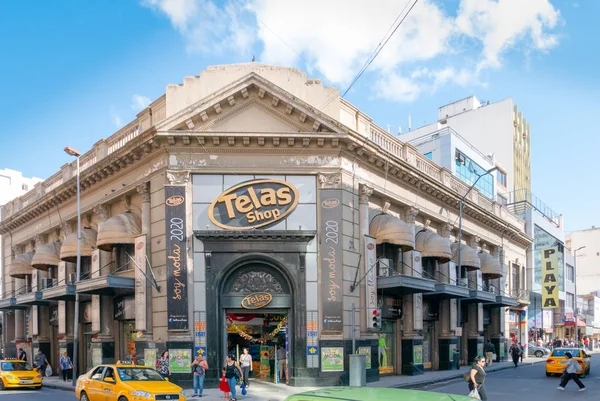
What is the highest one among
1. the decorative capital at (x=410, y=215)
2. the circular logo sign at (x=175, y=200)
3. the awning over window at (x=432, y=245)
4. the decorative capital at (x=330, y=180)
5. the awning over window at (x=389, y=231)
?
the decorative capital at (x=330, y=180)

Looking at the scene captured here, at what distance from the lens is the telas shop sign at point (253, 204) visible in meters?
27.0

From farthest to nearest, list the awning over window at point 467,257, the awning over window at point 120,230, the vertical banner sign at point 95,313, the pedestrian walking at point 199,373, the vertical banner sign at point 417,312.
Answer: the awning over window at point 467,257 < the vertical banner sign at point 417,312 < the vertical banner sign at point 95,313 < the awning over window at point 120,230 < the pedestrian walking at point 199,373

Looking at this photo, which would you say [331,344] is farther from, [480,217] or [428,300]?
[480,217]

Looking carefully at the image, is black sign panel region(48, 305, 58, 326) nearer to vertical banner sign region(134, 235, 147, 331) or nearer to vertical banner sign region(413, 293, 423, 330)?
vertical banner sign region(134, 235, 147, 331)

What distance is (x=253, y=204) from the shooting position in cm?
2717

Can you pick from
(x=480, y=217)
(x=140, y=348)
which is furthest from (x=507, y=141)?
(x=140, y=348)

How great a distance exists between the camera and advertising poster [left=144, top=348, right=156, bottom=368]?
2678 cm

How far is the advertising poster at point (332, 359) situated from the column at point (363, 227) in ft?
7.40

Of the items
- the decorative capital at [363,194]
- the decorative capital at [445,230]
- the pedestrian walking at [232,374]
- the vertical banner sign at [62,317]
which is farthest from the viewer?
the decorative capital at [445,230]

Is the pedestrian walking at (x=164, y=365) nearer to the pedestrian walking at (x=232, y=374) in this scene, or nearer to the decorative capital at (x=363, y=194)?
the pedestrian walking at (x=232, y=374)


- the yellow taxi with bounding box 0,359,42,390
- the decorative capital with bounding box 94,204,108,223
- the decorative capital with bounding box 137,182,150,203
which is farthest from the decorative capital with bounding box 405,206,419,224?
the yellow taxi with bounding box 0,359,42,390

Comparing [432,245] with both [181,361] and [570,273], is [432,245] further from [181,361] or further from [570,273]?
[570,273]

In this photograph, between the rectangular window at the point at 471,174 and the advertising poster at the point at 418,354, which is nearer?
the advertising poster at the point at 418,354

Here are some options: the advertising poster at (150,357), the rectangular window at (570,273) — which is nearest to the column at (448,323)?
the advertising poster at (150,357)
